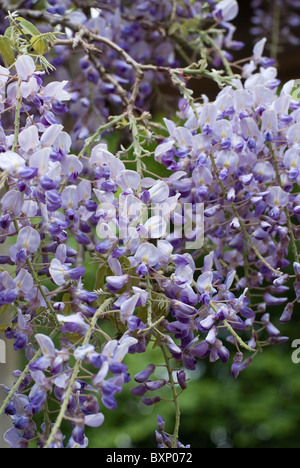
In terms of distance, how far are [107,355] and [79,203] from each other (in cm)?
21

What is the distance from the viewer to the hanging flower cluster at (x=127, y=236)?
0.55 m

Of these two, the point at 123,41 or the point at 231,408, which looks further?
the point at 231,408

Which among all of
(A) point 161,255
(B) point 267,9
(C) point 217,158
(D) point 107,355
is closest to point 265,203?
(C) point 217,158

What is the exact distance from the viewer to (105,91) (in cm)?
102

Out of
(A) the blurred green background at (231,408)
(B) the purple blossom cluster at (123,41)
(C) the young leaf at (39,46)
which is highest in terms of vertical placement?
(C) the young leaf at (39,46)

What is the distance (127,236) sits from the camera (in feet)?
1.99

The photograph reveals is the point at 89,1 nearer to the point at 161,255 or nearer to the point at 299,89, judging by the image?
the point at 299,89

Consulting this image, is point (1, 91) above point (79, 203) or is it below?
above

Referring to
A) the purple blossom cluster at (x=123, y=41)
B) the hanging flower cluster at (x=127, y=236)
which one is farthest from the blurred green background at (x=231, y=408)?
the hanging flower cluster at (x=127, y=236)

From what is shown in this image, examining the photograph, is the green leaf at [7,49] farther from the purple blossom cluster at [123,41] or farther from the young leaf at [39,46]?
the purple blossom cluster at [123,41]

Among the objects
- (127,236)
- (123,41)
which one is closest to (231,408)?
(123,41)

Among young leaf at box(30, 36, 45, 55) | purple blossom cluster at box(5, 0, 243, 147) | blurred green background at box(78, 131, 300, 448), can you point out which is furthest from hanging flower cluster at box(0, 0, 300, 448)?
blurred green background at box(78, 131, 300, 448)

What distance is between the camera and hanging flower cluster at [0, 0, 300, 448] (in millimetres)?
549

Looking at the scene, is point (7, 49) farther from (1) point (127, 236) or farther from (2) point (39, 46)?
(1) point (127, 236)
